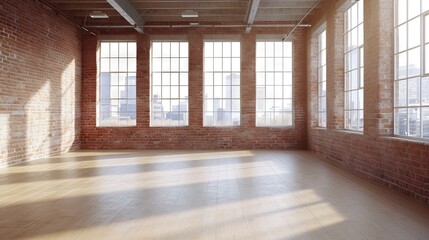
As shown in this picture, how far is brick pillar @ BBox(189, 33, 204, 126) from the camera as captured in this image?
11.4m

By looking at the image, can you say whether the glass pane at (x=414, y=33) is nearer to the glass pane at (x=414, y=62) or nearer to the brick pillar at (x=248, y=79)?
the glass pane at (x=414, y=62)

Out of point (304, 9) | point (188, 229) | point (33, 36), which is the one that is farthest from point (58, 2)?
point (188, 229)

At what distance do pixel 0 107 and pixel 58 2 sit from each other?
10.6 ft

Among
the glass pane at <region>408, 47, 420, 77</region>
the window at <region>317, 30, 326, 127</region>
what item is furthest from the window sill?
the window at <region>317, 30, 326, 127</region>

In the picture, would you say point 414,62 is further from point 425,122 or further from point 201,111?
point 201,111

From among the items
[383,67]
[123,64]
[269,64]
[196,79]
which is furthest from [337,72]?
[123,64]

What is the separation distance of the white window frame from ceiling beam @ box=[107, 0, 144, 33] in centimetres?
500

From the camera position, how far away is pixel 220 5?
9656 mm

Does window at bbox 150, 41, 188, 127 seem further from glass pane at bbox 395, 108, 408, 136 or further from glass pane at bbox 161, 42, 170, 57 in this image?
glass pane at bbox 395, 108, 408, 136

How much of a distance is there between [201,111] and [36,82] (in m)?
4.57

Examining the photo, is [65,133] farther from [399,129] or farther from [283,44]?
[399,129]

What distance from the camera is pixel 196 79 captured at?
11461 millimetres

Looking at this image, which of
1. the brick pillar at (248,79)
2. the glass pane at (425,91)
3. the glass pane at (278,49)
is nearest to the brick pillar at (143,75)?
the brick pillar at (248,79)

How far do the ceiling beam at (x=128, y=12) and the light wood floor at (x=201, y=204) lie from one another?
363 cm
